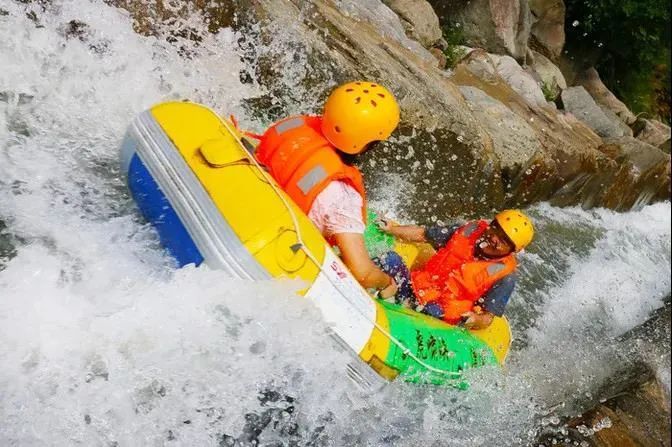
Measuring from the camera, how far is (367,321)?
3238mm

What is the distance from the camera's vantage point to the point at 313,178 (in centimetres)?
329

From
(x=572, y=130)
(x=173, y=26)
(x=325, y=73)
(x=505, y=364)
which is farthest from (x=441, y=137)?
(x=572, y=130)

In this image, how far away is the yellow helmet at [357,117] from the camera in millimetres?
3295

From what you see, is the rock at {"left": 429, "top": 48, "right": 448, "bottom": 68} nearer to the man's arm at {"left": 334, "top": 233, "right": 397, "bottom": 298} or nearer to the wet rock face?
the wet rock face


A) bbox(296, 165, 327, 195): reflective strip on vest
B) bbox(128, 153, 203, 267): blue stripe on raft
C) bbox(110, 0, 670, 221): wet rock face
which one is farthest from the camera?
bbox(110, 0, 670, 221): wet rock face

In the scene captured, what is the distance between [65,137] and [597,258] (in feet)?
18.2

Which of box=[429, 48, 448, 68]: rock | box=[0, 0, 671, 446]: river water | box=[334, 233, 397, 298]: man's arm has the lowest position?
box=[0, 0, 671, 446]: river water

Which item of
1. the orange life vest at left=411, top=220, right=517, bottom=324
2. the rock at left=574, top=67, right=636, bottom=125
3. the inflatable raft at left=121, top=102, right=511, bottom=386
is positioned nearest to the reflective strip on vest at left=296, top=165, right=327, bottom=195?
the inflatable raft at left=121, top=102, right=511, bottom=386

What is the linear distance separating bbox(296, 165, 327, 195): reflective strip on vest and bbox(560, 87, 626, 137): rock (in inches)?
290

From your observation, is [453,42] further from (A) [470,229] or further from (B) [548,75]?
(A) [470,229]

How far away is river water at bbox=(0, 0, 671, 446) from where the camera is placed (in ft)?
9.02

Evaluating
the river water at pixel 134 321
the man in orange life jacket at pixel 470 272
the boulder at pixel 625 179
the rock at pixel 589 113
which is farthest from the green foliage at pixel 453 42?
the man in orange life jacket at pixel 470 272

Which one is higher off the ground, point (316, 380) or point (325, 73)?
point (325, 73)

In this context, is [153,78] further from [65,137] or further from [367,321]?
[367,321]
